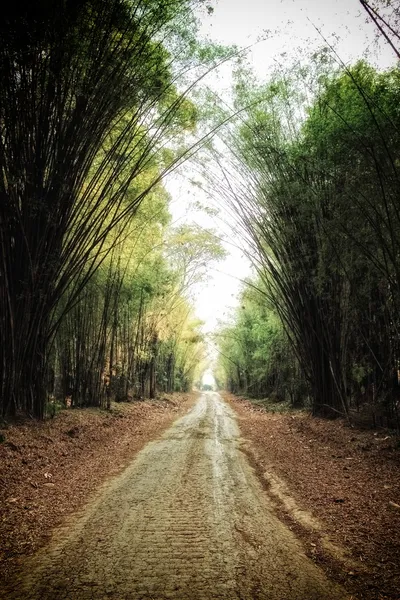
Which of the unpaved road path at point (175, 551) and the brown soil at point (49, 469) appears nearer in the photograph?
the unpaved road path at point (175, 551)

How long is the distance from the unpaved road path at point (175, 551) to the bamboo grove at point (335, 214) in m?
3.48

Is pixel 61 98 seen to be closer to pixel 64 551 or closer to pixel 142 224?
pixel 142 224

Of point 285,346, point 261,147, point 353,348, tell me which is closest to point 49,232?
point 261,147

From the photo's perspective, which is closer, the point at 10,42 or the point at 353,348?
the point at 10,42

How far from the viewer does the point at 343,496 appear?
3.29 m

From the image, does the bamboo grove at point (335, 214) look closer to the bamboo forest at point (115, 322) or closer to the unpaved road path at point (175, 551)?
the bamboo forest at point (115, 322)

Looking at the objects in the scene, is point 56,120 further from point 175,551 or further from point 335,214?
point 175,551

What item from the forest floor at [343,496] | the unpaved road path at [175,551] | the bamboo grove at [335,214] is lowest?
the forest floor at [343,496]

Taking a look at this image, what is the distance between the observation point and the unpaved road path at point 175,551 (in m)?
1.83

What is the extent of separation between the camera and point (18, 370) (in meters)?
5.27

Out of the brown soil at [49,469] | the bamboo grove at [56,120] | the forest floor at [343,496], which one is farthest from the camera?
the bamboo grove at [56,120]

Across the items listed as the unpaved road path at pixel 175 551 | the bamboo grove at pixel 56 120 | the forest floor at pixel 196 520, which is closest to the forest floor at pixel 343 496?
the forest floor at pixel 196 520

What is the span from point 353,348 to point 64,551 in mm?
6295

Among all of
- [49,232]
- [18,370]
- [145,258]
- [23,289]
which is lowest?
[18,370]
